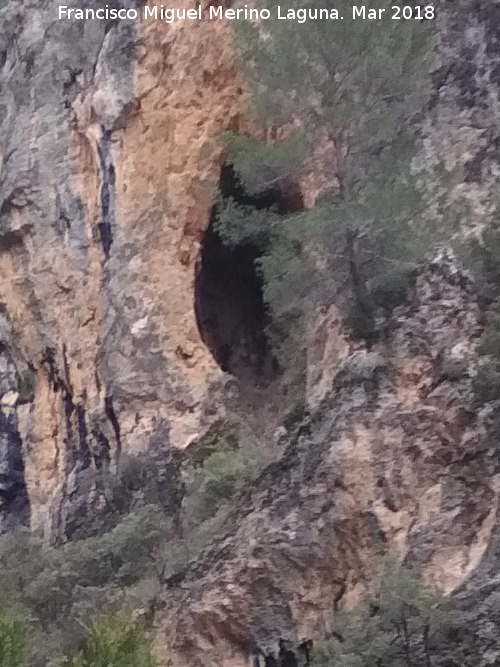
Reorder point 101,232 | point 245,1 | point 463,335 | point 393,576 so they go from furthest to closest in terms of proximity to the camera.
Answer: point 101,232 < point 245,1 < point 463,335 < point 393,576

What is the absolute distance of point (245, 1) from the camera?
1152 centimetres

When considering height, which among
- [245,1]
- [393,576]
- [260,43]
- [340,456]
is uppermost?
[245,1]

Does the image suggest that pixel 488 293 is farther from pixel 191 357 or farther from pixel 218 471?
pixel 191 357

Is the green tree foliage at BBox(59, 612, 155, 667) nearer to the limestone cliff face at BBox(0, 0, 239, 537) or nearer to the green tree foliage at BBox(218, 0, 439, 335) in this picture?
the green tree foliage at BBox(218, 0, 439, 335)

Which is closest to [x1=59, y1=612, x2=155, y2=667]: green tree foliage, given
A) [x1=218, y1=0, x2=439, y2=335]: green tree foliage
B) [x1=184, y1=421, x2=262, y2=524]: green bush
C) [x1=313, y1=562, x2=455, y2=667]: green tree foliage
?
[x1=313, y1=562, x2=455, y2=667]: green tree foliage

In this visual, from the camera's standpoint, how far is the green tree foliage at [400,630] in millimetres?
6480

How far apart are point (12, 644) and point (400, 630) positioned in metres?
2.68

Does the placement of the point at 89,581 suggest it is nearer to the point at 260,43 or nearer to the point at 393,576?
the point at 393,576

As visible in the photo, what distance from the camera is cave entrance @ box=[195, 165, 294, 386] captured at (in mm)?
11719

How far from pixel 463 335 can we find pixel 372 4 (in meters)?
3.20

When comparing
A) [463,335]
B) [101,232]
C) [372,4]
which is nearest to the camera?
[463,335]

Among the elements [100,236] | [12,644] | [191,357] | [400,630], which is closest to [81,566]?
[191,357]

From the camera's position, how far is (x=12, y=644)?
4668 millimetres

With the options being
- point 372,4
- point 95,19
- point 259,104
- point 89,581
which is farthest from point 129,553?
point 95,19
